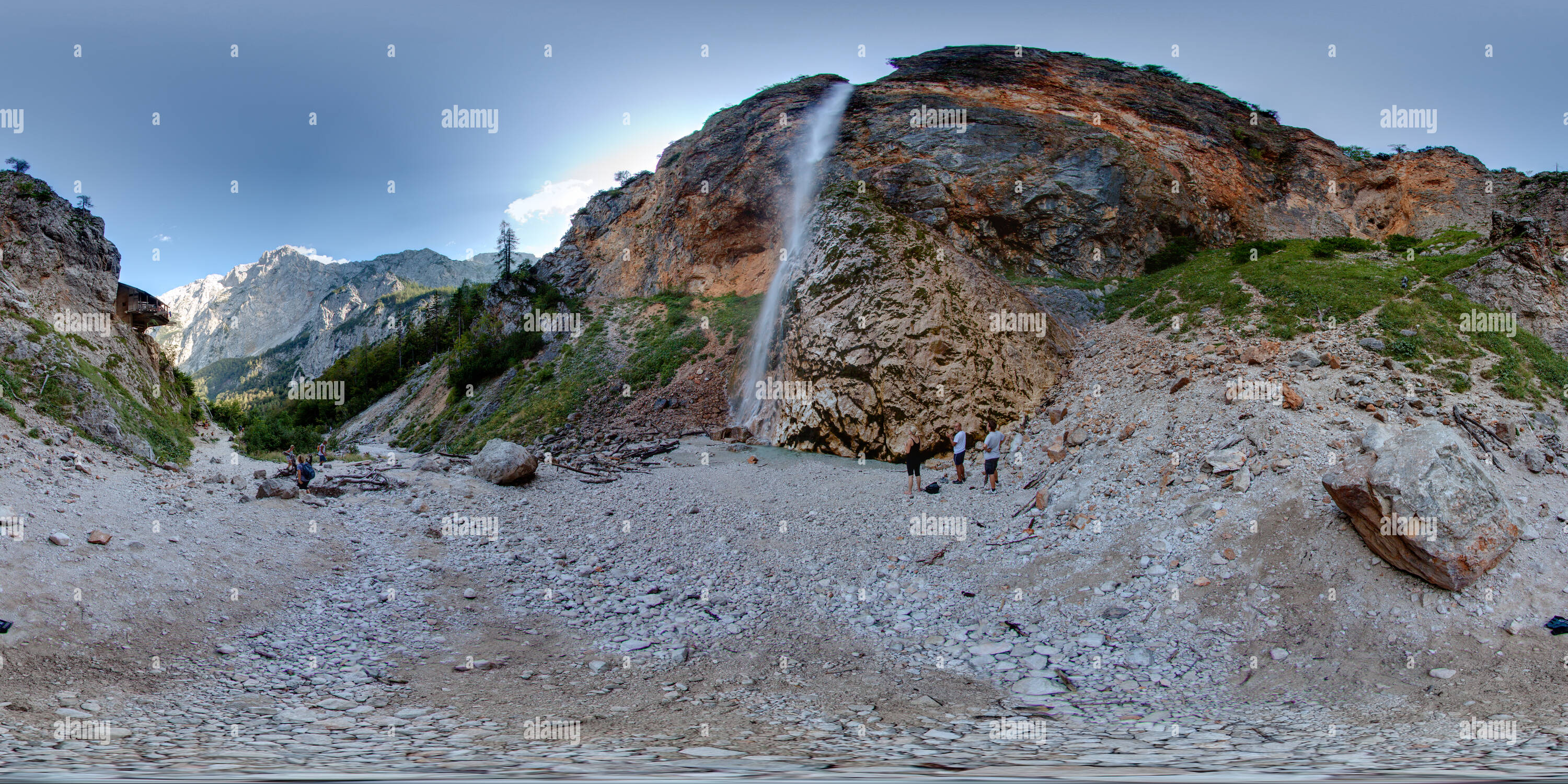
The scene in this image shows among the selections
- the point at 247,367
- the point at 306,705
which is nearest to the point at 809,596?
the point at 306,705

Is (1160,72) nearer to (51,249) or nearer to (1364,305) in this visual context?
(1364,305)

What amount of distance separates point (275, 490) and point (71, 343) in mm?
14413

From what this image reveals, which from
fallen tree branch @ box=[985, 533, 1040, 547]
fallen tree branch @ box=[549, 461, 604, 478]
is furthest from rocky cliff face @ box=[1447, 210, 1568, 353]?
fallen tree branch @ box=[549, 461, 604, 478]

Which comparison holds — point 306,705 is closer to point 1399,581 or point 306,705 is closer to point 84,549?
point 84,549

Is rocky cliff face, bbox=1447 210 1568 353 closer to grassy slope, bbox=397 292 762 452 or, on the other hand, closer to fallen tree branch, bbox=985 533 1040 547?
fallen tree branch, bbox=985 533 1040 547

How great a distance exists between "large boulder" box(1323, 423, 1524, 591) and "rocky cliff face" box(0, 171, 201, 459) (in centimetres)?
2545

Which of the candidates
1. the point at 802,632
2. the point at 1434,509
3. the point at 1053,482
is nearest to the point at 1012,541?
the point at 1053,482

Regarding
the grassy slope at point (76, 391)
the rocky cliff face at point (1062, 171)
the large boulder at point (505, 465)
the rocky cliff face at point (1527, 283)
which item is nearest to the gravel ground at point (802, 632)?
the large boulder at point (505, 465)

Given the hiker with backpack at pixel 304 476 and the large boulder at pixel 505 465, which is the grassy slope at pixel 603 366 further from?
the hiker with backpack at pixel 304 476

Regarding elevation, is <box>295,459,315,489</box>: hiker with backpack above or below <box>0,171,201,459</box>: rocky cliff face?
below

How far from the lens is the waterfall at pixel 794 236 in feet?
82.2

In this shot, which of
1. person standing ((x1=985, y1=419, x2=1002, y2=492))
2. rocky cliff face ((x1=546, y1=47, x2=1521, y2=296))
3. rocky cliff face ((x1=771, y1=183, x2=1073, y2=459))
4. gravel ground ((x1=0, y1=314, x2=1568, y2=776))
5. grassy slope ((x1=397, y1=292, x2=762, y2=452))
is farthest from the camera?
grassy slope ((x1=397, y1=292, x2=762, y2=452))

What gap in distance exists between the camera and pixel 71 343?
66.4 feet

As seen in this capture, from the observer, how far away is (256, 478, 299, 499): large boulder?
13805mm
